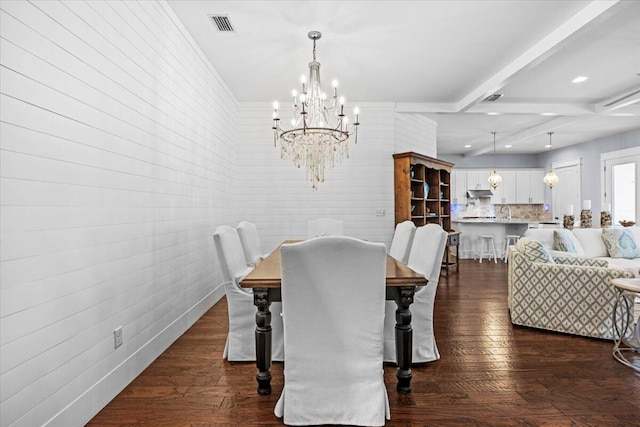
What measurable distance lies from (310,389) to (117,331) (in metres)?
1.31

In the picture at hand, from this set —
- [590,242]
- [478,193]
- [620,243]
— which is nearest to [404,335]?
[590,242]

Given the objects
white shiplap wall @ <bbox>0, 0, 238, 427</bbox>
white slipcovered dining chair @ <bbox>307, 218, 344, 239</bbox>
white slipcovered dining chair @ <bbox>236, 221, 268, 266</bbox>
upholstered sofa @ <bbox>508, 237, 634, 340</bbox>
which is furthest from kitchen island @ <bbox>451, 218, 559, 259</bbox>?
white shiplap wall @ <bbox>0, 0, 238, 427</bbox>

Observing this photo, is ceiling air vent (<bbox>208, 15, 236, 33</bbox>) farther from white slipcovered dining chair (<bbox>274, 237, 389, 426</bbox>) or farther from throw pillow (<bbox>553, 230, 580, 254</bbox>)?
throw pillow (<bbox>553, 230, 580, 254</bbox>)

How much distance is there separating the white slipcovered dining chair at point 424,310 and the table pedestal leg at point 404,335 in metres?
0.41

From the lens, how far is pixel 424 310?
110 inches

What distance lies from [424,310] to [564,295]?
1578 millimetres

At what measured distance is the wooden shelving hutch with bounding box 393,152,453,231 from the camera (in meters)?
5.92

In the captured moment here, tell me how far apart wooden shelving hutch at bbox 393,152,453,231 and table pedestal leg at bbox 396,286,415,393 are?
375 centimetres

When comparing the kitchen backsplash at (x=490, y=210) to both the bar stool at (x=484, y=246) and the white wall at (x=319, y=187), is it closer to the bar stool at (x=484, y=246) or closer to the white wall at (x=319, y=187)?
the bar stool at (x=484, y=246)

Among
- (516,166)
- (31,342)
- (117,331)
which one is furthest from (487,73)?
(516,166)

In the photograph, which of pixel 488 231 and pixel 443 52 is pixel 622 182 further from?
pixel 443 52

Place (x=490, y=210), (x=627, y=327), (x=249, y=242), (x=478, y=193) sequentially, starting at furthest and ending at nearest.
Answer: (x=490, y=210) → (x=478, y=193) → (x=249, y=242) → (x=627, y=327)

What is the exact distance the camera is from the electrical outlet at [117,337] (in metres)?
2.33

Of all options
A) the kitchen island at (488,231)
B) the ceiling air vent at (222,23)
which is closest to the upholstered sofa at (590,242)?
the kitchen island at (488,231)
